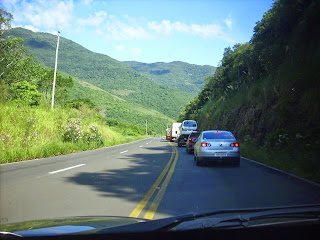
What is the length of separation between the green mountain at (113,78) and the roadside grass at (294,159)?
141737mm

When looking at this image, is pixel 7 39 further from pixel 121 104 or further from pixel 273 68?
pixel 121 104

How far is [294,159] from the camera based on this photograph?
1264 centimetres

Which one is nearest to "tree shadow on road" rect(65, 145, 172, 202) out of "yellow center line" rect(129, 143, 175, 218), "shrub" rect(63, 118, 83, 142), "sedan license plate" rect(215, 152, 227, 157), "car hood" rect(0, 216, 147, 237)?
"yellow center line" rect(129, 143, 175, 218)

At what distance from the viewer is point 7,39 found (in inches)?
1939

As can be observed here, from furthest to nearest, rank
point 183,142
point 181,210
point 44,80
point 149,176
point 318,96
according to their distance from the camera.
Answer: point 44,80 → point 183,142 → point 318,96 → point 149,176 → point 181,210

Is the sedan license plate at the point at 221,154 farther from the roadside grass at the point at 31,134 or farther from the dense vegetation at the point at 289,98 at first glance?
the roadside grass at the point at 31,134

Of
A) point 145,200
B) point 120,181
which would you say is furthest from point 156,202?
point 120,181

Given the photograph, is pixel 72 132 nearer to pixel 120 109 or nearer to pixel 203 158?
pixel 203 158

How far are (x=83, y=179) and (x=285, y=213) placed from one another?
301 inches

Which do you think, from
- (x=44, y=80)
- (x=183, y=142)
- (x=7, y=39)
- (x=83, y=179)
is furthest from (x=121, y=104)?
(x=83, y=179)

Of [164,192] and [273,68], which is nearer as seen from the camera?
Answer: [164,192]

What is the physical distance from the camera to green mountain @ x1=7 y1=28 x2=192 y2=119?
162m

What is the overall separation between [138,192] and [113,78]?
172m

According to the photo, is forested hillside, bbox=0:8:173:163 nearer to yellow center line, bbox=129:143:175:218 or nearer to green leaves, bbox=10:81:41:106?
green leaves, bbox=10:81:41:106
